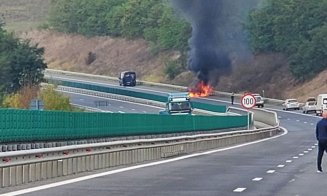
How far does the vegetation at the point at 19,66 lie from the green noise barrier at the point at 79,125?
56.3 metres

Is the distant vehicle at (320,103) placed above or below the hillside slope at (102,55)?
below

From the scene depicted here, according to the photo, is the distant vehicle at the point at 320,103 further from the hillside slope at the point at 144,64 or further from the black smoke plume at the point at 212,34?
the hillside slope at the point at 144,64

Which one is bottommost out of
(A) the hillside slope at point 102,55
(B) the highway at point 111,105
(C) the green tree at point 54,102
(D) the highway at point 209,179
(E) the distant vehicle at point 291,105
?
(B) the highway at point 111,105

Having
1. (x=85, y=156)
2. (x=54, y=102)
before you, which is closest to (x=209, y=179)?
(x=85, y=156)

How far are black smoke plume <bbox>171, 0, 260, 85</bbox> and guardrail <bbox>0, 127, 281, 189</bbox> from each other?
62.0m

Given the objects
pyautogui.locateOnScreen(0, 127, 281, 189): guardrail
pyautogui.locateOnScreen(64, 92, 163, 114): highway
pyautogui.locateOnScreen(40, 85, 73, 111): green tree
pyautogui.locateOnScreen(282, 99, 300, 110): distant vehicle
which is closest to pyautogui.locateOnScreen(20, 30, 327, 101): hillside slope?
pyautogui.locateOnScreen(282, 99, 300, 110): distant vehicle

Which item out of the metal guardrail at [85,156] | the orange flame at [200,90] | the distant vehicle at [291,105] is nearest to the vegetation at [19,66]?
the orange flame at [200,90]

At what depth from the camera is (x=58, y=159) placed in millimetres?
27016

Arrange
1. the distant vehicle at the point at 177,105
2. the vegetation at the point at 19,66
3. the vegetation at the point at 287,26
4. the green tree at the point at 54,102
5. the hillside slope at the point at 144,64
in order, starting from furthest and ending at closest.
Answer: the vegetation at the point at 287,26, the hillside slope at the point at 144,64, the vegetation at the point at 19,66, the green tree at the point at 54,102, the distant vehicle at the point at 177,105

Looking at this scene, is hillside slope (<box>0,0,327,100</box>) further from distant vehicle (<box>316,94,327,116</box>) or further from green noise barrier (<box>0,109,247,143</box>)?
green noise barrier (<box>0,109,247,143</box>)

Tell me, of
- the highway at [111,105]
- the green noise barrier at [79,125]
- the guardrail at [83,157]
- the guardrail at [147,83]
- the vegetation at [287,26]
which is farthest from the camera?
the vegetation at [287,26]

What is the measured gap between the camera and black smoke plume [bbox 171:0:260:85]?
363 ft

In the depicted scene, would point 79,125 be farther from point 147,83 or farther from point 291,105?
point 147,83

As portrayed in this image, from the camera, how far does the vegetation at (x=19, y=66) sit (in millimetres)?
117438
